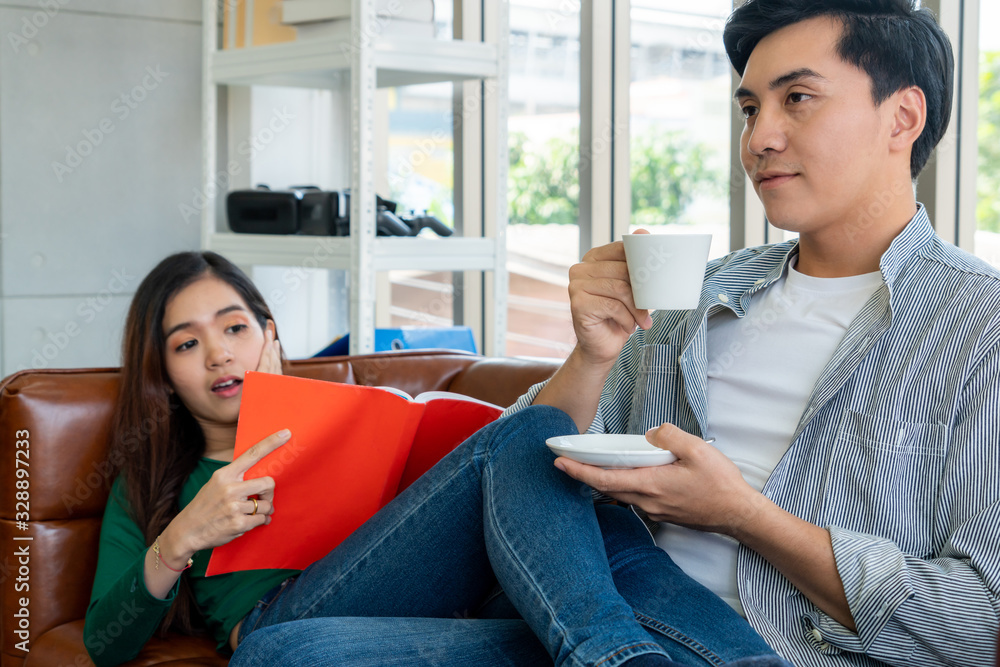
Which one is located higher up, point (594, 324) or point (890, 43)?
point (890, 43)

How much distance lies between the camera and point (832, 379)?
4.14 feet

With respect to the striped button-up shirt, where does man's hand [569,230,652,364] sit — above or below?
above

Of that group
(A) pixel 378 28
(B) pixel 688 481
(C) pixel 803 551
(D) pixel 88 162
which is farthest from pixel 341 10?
(C) pixel 803 551

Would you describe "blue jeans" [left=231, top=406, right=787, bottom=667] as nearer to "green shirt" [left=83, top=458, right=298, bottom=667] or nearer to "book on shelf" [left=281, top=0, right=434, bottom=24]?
"green shirt" [left=83, top=458, right=298, bottom=667]

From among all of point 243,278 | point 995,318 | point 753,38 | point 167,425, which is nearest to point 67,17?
point 243,278

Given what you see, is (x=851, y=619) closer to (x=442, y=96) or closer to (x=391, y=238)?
(x=391, y=238)

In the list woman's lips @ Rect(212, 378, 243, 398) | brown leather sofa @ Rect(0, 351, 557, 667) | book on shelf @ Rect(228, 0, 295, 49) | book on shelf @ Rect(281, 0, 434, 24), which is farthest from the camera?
book on shelf @ Rect(228, 0, 295, 49)

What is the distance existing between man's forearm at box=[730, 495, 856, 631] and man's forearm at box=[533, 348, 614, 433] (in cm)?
35

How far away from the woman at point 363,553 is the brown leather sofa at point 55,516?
0.04 metres

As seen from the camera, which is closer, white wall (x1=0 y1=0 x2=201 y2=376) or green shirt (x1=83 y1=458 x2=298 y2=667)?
green shirt (x1=83 y1=458 x2=298 y2=667)

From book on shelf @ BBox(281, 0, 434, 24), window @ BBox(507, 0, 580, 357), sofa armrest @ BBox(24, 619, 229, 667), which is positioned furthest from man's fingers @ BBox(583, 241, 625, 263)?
window @ BBox(507, 0, 580, 357)

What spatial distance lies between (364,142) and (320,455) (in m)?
1.14

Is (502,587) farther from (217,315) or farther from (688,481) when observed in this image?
(217,315)

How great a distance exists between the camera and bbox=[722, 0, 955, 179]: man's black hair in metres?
1.29
